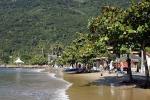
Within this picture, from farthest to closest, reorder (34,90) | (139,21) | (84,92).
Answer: (34,90) < (84,92) < (139,21)

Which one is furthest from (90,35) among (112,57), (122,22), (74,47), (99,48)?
(74,47)

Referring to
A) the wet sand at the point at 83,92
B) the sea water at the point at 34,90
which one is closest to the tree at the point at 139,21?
the wet sand at the point at 83,92

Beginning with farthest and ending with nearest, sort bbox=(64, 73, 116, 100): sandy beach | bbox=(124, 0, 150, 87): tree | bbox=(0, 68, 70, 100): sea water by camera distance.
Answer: bbox=(124, 0, 150, 87): tree
bbox=(0, 68, 70, 100): sea water
bbox=(64, 73, 116, 100): sandy beach

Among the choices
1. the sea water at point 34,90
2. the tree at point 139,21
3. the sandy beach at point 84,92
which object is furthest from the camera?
the tree at point 139,21

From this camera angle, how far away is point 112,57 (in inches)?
3994

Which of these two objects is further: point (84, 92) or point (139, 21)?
point (84, 92)

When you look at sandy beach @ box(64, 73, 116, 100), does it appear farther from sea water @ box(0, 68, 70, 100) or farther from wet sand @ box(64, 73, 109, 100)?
sea water @ box(0, 68, 70, 100)

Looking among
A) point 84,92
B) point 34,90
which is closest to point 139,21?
point 84,92

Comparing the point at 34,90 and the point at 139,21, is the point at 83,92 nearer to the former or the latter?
the point at 34,90

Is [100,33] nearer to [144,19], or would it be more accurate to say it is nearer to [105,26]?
[105,26]

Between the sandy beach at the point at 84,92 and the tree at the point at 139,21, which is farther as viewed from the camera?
the tree at the point at 139,21

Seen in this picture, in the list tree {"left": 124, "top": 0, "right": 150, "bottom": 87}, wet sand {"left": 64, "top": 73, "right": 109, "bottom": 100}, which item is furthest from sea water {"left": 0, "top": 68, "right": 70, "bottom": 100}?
tree {"left": 124, "top": 0, "right": 150, "bottom": 87}

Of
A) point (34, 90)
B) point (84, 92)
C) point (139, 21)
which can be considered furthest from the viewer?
point (34, 90)

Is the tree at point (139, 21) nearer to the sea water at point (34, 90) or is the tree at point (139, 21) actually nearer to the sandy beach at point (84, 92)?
the sandy beach at point (84, 92)
